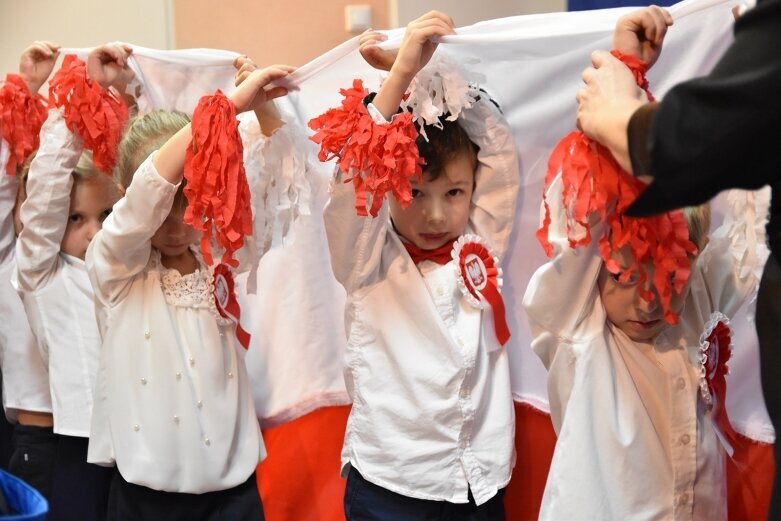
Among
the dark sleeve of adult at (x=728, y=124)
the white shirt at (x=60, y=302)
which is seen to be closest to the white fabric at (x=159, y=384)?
the white shirt at (x=60, y=302)

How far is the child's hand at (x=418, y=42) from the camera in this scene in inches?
58.2

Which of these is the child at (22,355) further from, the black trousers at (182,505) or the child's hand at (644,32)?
the child's hand at (644,32)

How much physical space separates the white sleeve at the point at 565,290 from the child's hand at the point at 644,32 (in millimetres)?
206

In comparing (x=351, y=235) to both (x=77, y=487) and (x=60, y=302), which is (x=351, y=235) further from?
(x=77, y=487)

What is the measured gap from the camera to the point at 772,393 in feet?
3.38

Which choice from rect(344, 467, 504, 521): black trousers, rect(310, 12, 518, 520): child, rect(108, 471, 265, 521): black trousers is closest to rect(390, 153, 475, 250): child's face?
rect(310, 12, 518, 520): child

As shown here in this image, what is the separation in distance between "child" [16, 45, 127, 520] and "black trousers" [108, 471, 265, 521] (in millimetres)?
272

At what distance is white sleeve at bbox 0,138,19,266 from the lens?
6.86ft

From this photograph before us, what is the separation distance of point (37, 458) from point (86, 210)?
1.82ft

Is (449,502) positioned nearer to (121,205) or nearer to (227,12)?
(121,205)

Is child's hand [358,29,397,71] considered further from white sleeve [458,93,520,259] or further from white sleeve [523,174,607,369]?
white sleeve [523,174,607,369]

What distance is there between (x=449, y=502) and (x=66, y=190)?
0.99 meters

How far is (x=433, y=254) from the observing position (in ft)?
5.64

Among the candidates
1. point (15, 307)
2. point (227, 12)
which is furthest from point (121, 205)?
point (227, 12)
